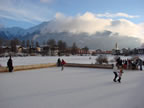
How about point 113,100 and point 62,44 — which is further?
point 62,44

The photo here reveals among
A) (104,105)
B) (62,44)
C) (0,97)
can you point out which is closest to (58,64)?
(0,97)

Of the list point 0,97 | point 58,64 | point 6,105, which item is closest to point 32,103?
point 6,105

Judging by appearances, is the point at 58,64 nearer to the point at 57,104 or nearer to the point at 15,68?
the point at 15,68

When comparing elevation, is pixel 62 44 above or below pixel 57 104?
above

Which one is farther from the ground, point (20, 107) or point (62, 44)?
point (62, 44)

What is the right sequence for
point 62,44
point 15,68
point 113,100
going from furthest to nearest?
point 62,44
point 15,68
point 113,100

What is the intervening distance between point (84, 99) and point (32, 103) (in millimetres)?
1894

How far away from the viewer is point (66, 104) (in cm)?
433

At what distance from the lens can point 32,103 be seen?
4.41 metres

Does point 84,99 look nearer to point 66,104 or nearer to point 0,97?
A: point 66,104

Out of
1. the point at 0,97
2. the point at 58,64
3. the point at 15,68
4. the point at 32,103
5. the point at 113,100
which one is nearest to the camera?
the point at 32,103

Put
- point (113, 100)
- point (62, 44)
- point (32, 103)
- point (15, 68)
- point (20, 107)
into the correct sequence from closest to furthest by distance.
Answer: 1. point (20, 107)
2. point (32, 103)
3. point (113, 100)
4. point (15, 68)
5. point (62, 44)

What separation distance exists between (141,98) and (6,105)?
4.99m

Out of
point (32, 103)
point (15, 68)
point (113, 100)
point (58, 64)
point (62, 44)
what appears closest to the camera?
point (32, 103)
